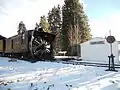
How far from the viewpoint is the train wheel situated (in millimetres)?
25175

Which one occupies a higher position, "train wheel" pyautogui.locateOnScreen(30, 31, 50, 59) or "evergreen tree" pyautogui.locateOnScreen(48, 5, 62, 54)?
"evergreen tree" pyautogui.locateOnScreen(48, 5, 62, 54)

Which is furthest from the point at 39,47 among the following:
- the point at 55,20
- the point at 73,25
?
the point at 55,20

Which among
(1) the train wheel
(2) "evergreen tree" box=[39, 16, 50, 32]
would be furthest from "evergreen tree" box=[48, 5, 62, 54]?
(1) the train wheel

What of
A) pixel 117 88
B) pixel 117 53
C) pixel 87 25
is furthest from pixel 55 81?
pixel 87 25

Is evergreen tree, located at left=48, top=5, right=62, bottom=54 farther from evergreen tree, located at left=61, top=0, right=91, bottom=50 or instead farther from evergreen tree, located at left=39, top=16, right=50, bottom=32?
evergreen tree, located at left=61, top=0, right=91, bottom=50

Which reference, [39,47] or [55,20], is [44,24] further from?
[39,47]

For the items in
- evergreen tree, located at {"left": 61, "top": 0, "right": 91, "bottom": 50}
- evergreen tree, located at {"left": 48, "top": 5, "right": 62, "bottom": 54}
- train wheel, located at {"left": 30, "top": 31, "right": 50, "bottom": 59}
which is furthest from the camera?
evergreen tree, located at {"left": 48, "top": 5, "right": 62, "bottom": 54}

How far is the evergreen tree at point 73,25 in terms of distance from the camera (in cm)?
5269

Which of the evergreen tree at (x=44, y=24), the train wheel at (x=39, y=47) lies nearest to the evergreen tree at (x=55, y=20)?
the evergreen tree at (x=44, y=24)

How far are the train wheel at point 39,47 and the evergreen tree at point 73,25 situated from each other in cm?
2526

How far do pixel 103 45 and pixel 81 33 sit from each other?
19.0 metres

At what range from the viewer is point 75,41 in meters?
53.6

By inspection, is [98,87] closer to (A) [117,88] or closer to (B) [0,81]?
(A) [117,88]

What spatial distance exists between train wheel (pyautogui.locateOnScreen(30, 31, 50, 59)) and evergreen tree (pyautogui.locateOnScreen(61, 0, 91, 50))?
25264 millimetres
